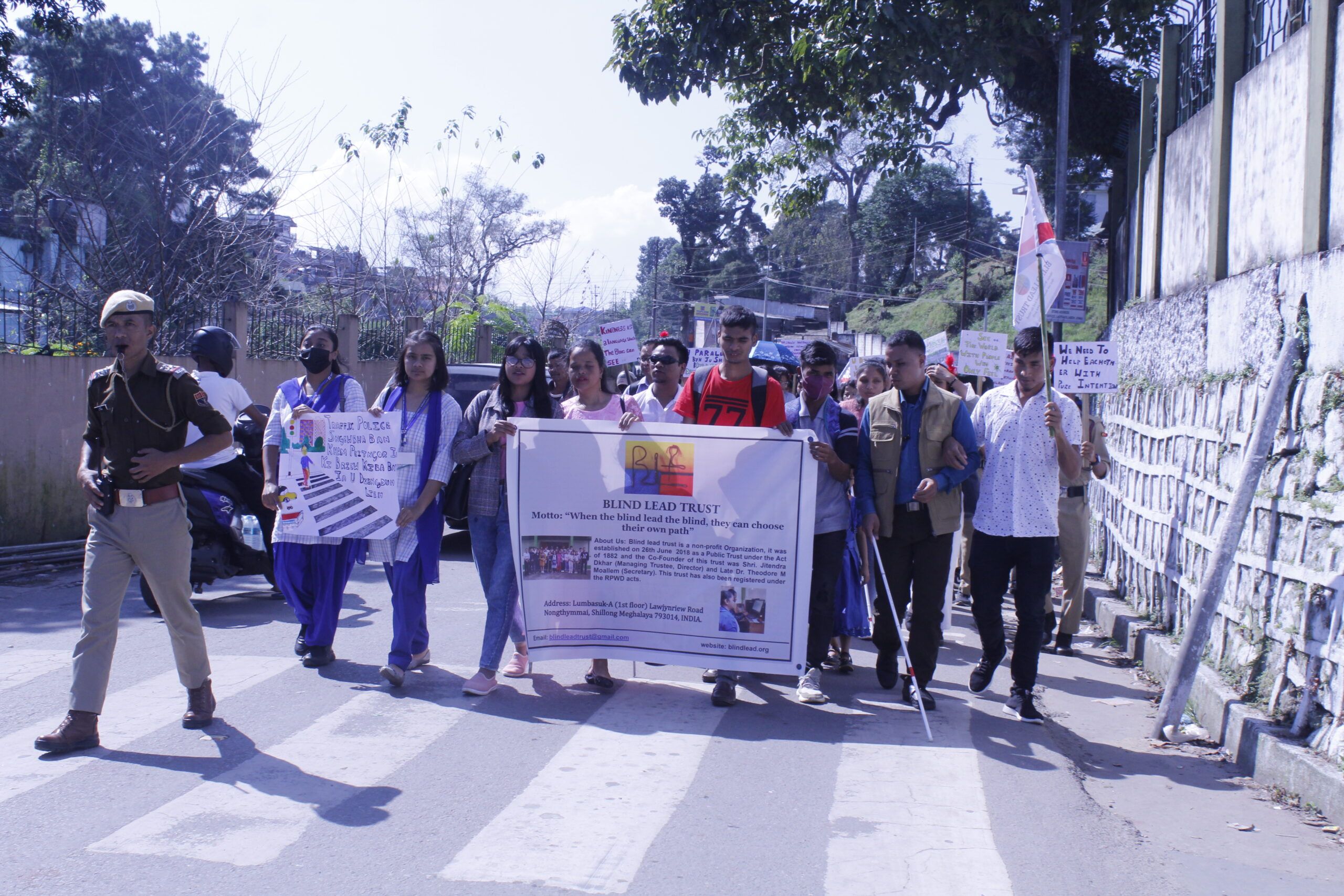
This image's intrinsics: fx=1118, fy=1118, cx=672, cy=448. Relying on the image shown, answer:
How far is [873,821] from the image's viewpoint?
169 inches

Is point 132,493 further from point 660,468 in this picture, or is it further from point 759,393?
point 759,393

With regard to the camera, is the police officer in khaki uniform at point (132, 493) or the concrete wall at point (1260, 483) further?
the concrete wall at point (1260, 483)

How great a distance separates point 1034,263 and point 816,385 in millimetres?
1319

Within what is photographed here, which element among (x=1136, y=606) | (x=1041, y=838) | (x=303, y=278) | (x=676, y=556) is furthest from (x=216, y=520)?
(x=303, y=278)

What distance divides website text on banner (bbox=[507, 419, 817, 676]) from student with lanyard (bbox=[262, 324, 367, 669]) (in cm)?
119

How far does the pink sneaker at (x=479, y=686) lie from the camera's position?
5.82 metres

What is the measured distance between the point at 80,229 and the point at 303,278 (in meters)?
10.9

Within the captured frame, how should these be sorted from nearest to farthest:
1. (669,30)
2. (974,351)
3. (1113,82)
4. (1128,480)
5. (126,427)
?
(126,427), (1128,480), (974,351), (669,30), (1113,82)

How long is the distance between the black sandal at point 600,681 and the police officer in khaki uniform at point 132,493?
2.01m

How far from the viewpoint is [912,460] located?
5977 millimetres

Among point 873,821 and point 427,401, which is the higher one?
point 427,401

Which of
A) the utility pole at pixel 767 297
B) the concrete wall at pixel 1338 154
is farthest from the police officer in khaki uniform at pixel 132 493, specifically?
the utility pole at pixel 767 297

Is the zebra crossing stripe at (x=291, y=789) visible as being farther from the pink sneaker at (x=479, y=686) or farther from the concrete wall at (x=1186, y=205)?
the concrete wall at (x=1186, y=205)

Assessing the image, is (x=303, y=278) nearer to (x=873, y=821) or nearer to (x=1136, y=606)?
(x=1136, y=606)
